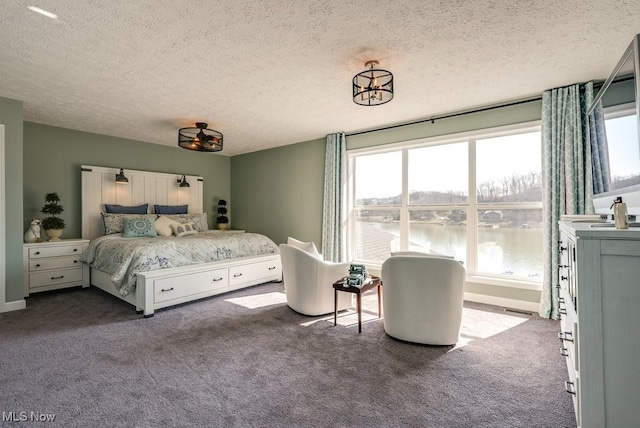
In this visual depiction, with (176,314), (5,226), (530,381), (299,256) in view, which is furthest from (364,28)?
(5,226)

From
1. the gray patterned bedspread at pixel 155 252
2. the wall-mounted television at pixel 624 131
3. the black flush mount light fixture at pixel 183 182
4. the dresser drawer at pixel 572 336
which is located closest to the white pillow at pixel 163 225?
the gray patterned bedspread at pixel 155 252

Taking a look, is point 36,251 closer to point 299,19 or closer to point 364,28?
point 299,19

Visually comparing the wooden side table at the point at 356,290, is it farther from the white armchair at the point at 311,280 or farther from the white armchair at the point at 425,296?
the white armchair at the point at 425,296

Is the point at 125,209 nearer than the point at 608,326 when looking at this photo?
No

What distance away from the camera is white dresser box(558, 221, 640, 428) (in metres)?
1.21

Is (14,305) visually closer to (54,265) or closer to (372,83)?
(54,265)

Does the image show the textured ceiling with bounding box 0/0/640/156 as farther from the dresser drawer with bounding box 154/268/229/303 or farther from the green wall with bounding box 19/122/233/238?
the dresser drawer with bounding box 154/268/229/303

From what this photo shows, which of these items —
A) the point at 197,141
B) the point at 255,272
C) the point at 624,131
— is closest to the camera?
the point at 624,131

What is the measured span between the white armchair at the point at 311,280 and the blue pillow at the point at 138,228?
261 centimetres

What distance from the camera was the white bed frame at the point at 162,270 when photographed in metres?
3.44

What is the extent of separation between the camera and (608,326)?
1244 millimetres

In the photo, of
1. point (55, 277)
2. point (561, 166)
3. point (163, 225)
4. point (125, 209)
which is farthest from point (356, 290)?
point (125, 209)

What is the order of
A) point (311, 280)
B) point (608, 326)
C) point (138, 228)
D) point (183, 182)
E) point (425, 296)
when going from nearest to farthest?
1. point (608, 326)
2. point (425, 296)
3. point (311, 280)
4. point (138, 228)
5. point (183, 182)

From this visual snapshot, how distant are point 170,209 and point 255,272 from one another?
94.5 inches
